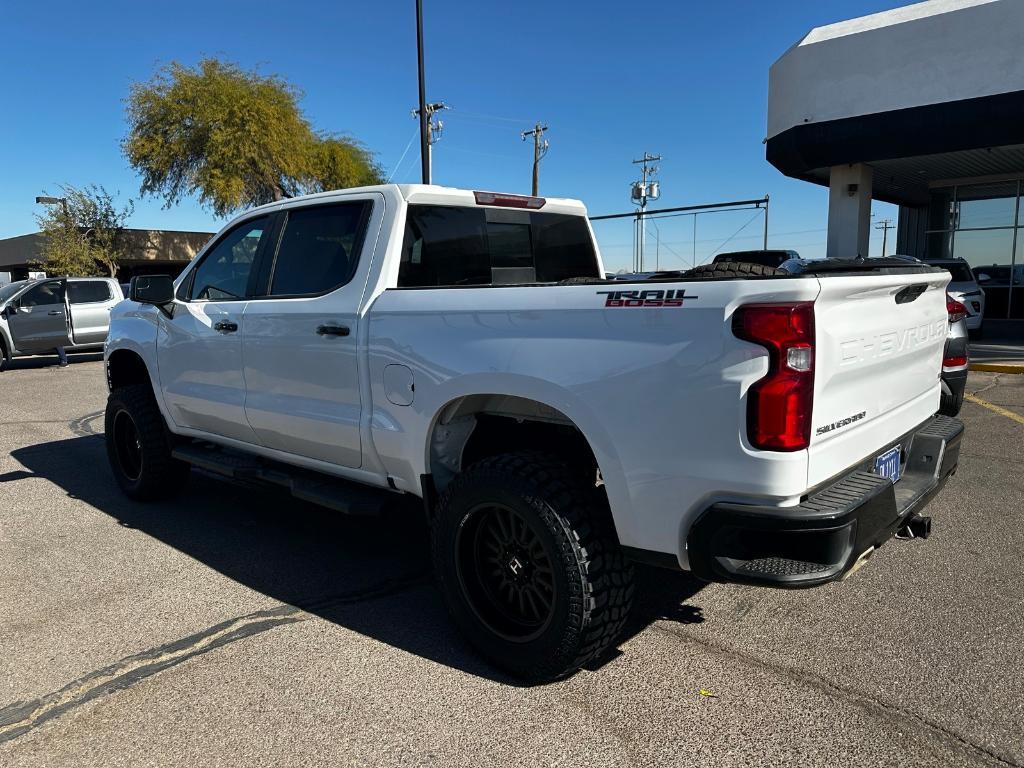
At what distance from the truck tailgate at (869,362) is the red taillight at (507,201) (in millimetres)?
2101

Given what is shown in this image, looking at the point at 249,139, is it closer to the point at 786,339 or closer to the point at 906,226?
the point at 906,226

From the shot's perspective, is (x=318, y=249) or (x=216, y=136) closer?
(x=318, y=249)

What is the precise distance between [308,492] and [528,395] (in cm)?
164

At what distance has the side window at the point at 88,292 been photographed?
15.3 metres

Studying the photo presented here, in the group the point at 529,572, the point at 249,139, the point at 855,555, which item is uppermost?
the point at 249,139

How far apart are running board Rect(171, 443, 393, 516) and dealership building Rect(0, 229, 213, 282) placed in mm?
37498

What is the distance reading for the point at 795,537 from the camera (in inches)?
91.7

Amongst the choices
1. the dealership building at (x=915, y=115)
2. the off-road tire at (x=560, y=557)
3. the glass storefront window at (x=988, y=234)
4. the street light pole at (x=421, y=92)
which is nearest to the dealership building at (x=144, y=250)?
the street light pole at (x=421, y=92)

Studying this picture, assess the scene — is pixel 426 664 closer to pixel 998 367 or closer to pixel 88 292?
pixel 998 367

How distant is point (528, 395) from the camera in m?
2.85

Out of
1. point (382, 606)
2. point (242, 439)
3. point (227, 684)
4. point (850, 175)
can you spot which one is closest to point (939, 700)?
point (382, 606)

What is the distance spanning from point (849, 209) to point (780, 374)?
17590 millimetres

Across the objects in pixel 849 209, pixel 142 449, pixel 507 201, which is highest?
pixel 849 209

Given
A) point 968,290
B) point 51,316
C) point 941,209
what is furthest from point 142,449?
point 941,209
